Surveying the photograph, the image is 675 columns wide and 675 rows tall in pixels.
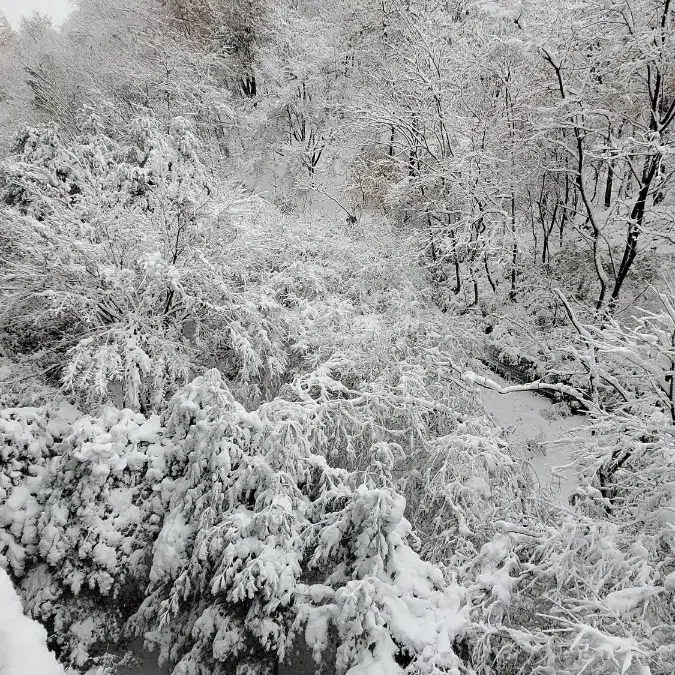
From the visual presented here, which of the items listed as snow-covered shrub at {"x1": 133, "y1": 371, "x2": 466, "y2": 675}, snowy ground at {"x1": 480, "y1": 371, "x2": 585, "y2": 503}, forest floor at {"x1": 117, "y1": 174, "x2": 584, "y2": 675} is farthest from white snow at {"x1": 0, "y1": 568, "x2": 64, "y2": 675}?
snowy ground at {"x1": 480, "y1": 371, "x2": 585, "y2": 503}

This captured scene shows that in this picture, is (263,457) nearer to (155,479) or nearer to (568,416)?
(155,479)

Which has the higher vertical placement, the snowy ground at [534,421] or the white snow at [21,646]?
the white snow at [21,646]

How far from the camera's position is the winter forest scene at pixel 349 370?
3.95m

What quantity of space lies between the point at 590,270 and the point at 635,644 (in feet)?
37.5

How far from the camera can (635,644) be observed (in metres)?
3.21

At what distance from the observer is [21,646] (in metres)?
1.23

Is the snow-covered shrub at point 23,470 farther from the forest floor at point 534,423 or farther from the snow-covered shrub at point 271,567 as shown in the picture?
the forest floor at point 534,423

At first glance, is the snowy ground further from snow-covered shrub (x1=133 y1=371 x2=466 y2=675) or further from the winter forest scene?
snow-covered shrub (x1=133 y1=371 x2=466 y2=675)

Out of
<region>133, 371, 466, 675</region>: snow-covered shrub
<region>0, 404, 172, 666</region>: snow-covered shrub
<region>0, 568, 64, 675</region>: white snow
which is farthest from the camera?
<region>0, 404, 172, 666</region>: snow-covered shrub

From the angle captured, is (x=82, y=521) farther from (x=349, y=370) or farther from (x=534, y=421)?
(x=534, y=421)

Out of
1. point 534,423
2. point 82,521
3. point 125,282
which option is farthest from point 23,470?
point 534,423

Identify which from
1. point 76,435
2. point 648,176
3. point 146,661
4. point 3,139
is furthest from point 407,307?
point 3,139

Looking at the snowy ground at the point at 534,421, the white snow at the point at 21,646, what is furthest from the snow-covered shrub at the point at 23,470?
the snowy ground at the point at 534,421

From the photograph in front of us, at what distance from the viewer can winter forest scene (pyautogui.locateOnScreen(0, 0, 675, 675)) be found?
3.95 m
